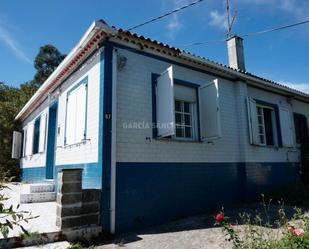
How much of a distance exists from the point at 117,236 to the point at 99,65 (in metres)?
3.65

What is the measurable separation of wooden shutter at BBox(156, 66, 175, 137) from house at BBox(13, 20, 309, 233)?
0.02m

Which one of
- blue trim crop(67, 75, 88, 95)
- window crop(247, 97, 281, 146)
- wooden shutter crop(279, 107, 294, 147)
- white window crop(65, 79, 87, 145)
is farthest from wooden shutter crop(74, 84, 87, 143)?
wooden shutter crop(279, 107, 294, 147)

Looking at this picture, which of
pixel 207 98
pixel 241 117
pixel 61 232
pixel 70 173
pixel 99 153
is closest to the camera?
pixel 61 232

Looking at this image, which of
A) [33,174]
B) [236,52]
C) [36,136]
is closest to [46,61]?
[36,136]

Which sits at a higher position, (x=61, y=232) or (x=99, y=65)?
(x=99, y=65)

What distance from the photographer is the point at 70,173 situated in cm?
499

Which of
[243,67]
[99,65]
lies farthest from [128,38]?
[243,67]

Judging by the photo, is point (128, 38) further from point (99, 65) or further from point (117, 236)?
point (117, 236)

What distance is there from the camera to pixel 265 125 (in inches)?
403

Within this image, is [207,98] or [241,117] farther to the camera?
[241,117]

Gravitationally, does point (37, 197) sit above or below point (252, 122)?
below

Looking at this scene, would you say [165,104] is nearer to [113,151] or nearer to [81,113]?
[113,151]

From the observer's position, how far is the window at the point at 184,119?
23.8 ft

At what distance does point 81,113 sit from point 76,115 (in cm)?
34
